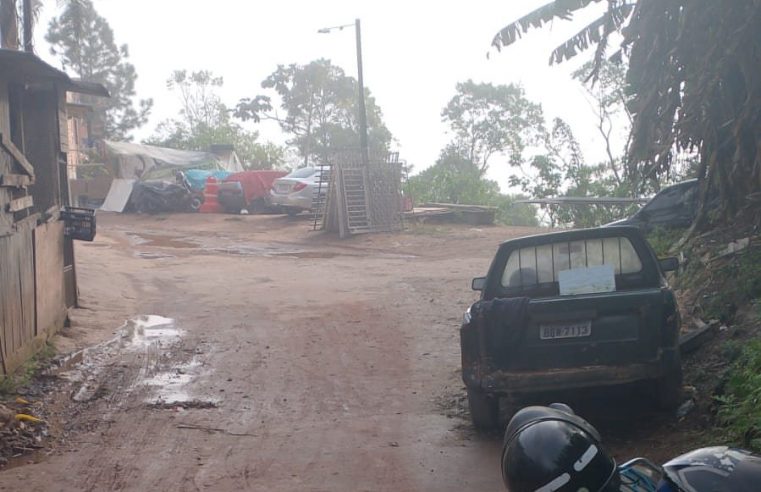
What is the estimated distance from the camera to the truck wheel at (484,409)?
7.36 m

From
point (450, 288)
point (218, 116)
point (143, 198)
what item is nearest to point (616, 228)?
point (450, 288)

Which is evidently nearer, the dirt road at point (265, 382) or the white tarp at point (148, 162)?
the dirt road at point (265, 382)

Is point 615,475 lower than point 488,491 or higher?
higher

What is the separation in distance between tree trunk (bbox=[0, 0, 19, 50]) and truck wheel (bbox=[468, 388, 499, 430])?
15.1 meters

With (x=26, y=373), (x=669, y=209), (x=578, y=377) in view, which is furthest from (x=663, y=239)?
(x=26, y=373)

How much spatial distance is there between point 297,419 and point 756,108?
6.55 metres

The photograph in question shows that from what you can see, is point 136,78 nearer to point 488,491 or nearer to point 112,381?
point 112,381

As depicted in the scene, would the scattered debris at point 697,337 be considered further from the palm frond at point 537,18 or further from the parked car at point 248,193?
the parked car at point 248,193

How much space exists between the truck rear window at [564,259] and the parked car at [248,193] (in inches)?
1014

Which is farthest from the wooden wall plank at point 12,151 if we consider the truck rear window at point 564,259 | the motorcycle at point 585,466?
the motorcycle at point 585,466

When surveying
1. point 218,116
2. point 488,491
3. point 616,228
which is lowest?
point 488,491

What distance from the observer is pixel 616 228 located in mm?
7484

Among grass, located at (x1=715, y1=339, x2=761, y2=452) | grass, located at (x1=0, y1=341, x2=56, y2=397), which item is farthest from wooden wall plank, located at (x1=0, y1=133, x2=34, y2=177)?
grass, located at (x1=715, y1=339, x2=761, y2=452)

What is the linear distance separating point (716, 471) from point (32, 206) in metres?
9.81
